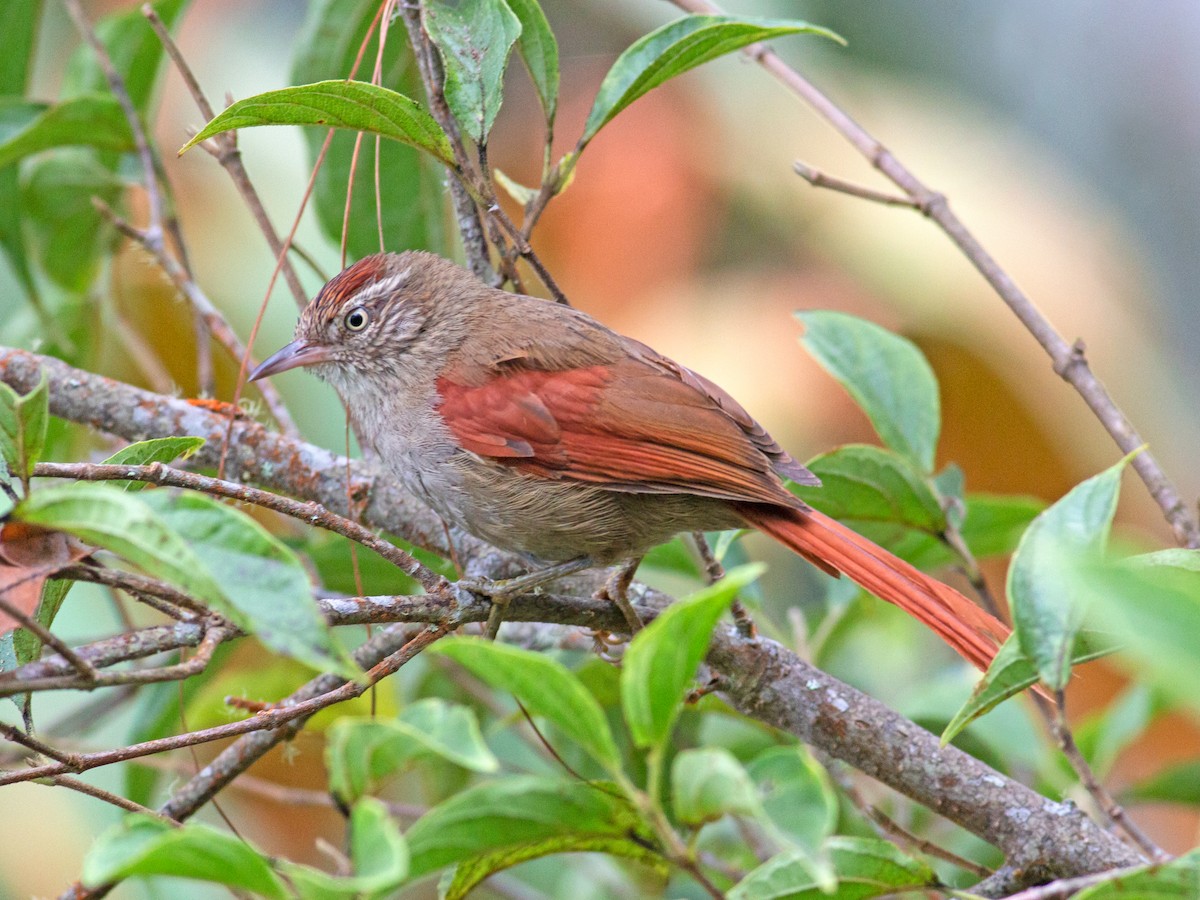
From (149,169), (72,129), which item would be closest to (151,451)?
(149,169)

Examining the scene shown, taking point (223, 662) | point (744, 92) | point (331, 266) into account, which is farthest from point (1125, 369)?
point (223, 662)

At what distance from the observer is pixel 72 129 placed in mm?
3488


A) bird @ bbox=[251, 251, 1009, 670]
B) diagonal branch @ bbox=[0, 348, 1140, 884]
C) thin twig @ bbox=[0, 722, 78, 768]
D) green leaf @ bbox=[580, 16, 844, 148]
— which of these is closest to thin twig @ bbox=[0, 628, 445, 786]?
thin twig @ bbox=[0, 722, 78, 768]

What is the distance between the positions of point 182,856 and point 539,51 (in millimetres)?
1839

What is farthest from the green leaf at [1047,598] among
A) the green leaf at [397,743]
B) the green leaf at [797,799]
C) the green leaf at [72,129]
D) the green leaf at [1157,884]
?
the green leaf at [72,129]

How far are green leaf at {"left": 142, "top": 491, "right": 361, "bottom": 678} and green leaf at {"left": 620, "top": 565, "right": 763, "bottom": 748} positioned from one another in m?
0.31

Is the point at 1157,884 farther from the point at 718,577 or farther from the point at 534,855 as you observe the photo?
the point at 718,577

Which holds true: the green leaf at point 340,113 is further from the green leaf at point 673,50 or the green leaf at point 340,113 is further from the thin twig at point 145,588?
the thin twig at point 145,588

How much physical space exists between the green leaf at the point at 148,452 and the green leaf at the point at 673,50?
41.5 inches

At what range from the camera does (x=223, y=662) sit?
326 centimetres

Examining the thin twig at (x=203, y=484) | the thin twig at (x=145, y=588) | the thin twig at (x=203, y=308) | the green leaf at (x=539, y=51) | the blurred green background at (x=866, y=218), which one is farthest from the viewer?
the blurred green background at (x=866, y=218)

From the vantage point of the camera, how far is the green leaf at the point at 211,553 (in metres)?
1.35

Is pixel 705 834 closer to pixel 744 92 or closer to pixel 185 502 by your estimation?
pixel 185 502

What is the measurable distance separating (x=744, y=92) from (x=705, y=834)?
497 cm
